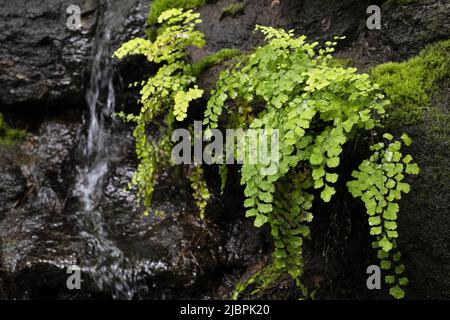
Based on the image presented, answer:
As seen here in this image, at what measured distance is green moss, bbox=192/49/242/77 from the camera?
160 inches

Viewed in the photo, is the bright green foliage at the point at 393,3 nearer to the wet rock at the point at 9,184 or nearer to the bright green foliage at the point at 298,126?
the bright green foliage at the point at 298,126

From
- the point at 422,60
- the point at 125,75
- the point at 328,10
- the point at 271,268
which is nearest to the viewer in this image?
the point at 422,60

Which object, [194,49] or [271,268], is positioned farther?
[194,49]

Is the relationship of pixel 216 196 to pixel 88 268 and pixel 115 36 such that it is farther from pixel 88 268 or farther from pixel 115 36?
pixel 115 36

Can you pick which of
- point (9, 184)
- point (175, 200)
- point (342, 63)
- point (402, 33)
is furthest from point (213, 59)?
point (9, 184)

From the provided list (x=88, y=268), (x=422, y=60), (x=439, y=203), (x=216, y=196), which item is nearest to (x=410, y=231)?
(x=439, y=203)

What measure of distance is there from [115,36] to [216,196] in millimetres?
2394

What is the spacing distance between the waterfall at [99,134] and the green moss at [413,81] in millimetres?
2910

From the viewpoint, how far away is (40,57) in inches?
218

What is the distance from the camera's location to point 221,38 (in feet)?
15.4

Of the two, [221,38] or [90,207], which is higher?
[221,38]

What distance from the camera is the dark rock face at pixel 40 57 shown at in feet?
18.0

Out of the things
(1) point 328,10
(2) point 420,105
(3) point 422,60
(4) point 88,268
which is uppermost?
(1) point 328,10

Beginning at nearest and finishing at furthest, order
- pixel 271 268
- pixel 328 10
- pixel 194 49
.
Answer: pixel 271 268
pixel 328 10
pixel 194 49
